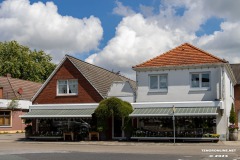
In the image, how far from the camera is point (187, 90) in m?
33.1

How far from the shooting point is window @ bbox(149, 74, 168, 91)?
111ft

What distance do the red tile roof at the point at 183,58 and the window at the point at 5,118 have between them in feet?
69.6

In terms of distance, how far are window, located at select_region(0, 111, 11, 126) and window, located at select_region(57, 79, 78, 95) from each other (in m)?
14.4

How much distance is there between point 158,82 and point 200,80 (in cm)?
346

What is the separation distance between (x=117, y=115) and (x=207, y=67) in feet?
26.1

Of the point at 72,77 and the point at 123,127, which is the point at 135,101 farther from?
the point at 72,77

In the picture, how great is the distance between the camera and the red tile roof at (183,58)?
32.8m

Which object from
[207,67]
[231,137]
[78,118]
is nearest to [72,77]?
[78,118]

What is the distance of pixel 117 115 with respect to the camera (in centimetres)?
3191

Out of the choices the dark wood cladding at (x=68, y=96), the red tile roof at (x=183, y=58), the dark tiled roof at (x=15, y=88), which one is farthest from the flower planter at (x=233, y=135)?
the dark tiled roof at (x=15, y=88)

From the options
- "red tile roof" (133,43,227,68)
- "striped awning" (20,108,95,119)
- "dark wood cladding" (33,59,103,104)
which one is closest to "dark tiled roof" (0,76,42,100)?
"dark wood cladding" (33,59,103,104)

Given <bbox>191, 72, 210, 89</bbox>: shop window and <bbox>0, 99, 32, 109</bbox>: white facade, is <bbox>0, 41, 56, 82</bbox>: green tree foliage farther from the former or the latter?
<bbox>191, 72, 210, 89</bbox>: shop window

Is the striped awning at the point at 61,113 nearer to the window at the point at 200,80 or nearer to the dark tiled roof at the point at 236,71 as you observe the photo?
the window at the point at 200,80

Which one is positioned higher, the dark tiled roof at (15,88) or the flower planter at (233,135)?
the dark tiled roof at (15,88)
